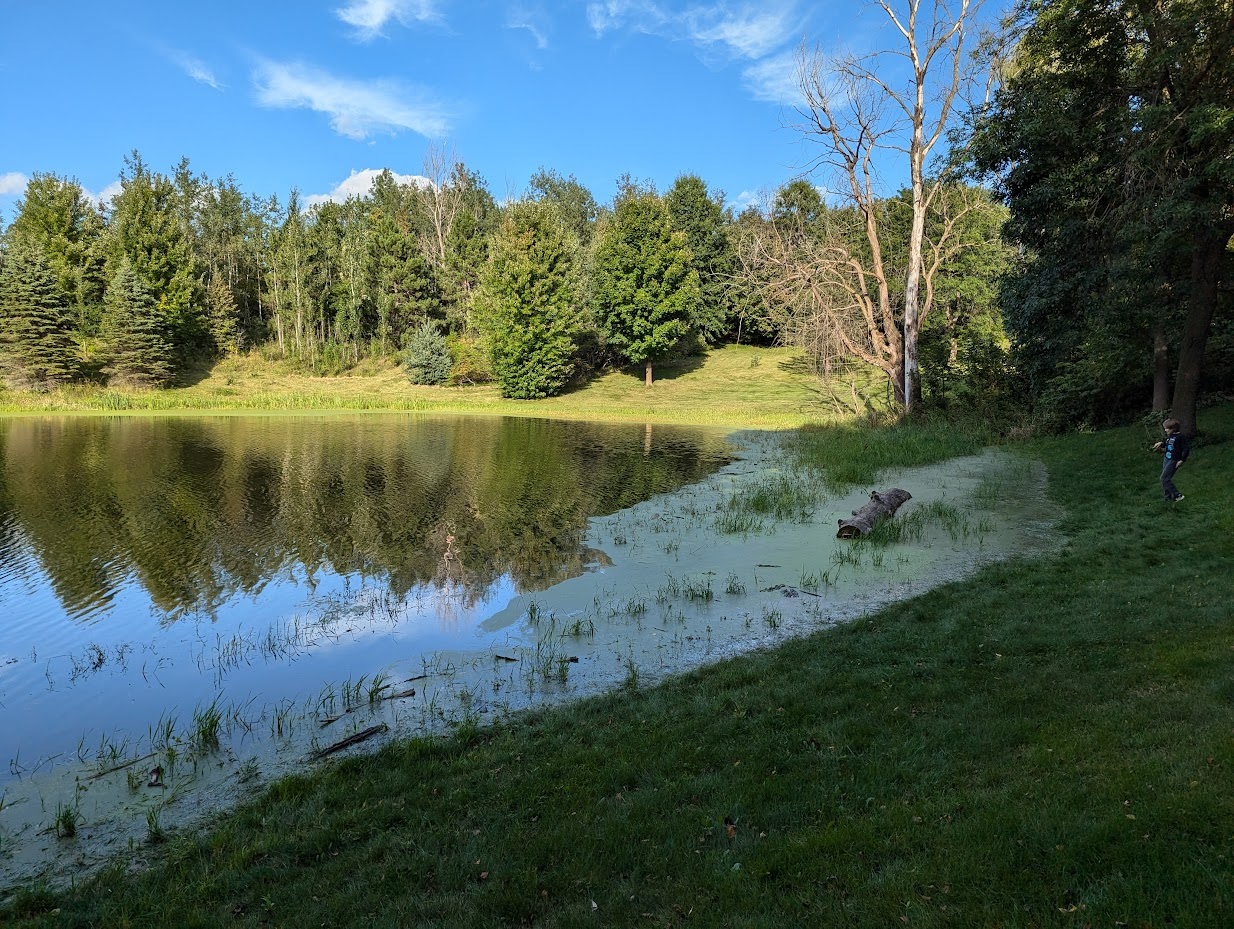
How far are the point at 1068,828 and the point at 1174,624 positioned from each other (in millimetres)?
4539

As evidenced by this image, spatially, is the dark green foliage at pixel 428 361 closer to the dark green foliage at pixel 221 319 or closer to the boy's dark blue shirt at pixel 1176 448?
the dark green foliage at pixel 221 319

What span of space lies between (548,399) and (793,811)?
44.9 metres

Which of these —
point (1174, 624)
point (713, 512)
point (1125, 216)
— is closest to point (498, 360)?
point (713, 512)

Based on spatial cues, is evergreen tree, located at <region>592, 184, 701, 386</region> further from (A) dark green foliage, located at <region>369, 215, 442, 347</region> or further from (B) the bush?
(A) dark green foliage, located at <region>369, 215, 442, 347</region>

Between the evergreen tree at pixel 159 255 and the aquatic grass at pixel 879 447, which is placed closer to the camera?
the aquatic grass at pixel 879 447

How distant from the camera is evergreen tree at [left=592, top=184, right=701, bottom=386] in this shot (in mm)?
50500

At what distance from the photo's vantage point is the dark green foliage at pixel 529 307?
4741cm

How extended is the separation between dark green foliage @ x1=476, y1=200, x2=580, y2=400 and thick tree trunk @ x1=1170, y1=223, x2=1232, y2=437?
3661 cm

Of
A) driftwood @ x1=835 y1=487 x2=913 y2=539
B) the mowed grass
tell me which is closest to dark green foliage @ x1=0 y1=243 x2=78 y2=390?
driftwood @ x1=835 y1=487 x2=913 y2=539

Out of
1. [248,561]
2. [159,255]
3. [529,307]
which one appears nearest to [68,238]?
[159,255]

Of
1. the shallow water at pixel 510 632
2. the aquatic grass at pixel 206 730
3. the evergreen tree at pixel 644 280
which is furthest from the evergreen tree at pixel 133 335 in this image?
the aquatic grass at pixel 206 730

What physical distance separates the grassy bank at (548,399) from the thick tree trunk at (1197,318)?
18.2 metres

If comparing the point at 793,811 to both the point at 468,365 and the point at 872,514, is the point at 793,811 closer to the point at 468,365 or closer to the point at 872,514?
the point at 872,514

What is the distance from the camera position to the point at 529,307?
47594 mm
